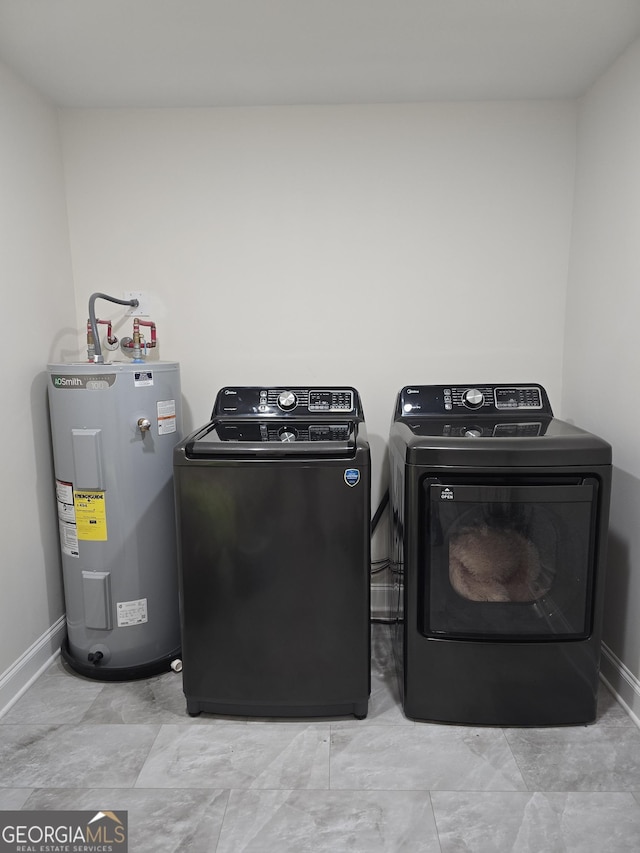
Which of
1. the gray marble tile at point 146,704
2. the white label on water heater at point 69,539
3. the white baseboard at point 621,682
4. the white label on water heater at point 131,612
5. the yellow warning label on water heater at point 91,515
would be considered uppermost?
the yellow warning label on water heater at point 91,515

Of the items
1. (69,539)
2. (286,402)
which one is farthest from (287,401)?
(69,539)

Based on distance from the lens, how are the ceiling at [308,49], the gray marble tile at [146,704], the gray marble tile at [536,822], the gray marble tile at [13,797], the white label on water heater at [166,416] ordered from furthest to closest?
1. the white label on water heater at [166,416]
2. the gray marble tile at [146,704]
3. the ceiling at [308,49]
4. the gray marble tile at [13,797]
5. the gray marble tile at [536,822]

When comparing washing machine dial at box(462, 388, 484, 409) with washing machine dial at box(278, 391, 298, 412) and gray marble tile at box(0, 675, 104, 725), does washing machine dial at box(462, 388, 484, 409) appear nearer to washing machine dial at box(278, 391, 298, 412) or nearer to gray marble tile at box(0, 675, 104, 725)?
washing machine dial at box(278, 391, 298, 412)

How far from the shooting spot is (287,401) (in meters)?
2.14

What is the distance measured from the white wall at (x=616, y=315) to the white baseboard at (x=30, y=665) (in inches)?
83.2

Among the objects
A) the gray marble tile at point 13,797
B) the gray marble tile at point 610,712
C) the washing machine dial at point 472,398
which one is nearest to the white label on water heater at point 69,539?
the gray marble tile at point 13,797

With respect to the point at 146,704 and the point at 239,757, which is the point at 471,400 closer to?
the point at 239,757

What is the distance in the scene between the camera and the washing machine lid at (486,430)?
1.60 m

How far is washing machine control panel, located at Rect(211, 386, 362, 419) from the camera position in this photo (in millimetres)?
2148

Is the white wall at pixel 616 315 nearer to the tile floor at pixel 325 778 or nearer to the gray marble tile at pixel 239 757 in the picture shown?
the tile floor at pixel 325 778

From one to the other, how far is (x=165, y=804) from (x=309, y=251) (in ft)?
6.57

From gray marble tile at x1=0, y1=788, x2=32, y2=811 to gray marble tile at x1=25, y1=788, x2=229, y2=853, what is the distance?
0.02 m

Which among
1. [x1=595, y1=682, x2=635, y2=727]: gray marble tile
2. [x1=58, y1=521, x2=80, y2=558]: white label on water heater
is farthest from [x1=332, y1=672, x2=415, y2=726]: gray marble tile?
[x1=58, y1=521, x2=80, y2=558]: white label on water heater

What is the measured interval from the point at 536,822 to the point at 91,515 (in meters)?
1.66
